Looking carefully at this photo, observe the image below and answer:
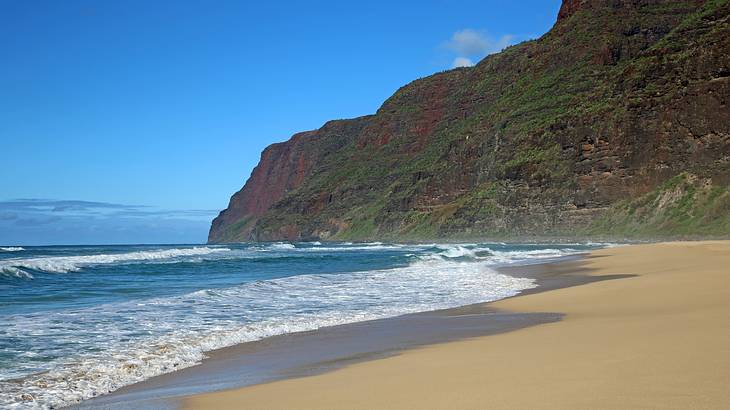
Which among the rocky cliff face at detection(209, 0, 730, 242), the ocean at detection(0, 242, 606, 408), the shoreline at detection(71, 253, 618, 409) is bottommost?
the shoreline at detection(71, 253, 618, 409)

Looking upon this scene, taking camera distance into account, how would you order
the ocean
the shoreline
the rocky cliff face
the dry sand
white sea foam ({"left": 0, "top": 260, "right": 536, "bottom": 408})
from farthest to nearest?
1. the rocky cliff face
2. the ocean
3. white sea foam ({"left": 0, "top": 260, "right": 536, "bottom": 408})
4. the shoreline
5. the dry sand

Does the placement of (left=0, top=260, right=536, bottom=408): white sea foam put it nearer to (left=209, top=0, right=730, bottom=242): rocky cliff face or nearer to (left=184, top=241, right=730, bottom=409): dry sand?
(left=184, top=241, right=730, bottom=409): dry sand

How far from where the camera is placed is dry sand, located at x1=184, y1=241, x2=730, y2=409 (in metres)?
4.93

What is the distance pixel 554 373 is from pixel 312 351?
170 inches

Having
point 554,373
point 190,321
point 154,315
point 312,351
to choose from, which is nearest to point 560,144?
point 154,315

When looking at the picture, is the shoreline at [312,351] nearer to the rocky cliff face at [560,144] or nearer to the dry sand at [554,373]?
the dry sand at [554,373]

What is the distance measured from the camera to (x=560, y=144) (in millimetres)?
73062

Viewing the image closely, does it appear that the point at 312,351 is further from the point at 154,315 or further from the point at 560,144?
the point at 560,144

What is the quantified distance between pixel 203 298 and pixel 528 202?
61.7 metres

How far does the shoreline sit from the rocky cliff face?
143ft

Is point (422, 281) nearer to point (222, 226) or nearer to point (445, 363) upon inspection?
point (445, 363)

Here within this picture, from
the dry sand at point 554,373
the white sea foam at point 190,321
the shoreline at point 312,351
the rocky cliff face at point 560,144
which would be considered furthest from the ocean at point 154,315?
the rocky cliff face at point 560,144

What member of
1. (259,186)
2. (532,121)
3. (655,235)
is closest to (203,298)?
(655,235)

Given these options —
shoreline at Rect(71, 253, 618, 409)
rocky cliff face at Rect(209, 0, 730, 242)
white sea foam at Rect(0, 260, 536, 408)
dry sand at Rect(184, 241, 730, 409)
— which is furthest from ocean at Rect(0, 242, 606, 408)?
rocky cliff face at Rect(209, 0, 730, 242)
